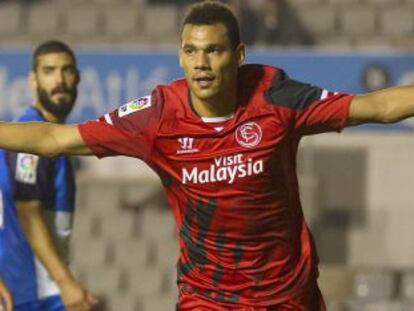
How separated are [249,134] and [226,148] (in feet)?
0.30

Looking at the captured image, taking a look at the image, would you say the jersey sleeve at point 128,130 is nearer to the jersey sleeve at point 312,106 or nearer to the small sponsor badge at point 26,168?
the jersey sleeve at point 312,106

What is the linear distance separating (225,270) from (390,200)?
7.01m

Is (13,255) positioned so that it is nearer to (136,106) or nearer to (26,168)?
(26,168)

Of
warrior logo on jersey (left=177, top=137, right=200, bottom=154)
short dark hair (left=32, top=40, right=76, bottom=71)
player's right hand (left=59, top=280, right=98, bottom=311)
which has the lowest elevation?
player's right hand (left=59, top=280, right=98, bottom=311)

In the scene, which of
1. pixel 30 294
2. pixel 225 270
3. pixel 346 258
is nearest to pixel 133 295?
pixel 346 258

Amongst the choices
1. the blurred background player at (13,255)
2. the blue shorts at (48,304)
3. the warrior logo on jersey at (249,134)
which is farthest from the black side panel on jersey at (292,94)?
the blue shorts at (48,304)

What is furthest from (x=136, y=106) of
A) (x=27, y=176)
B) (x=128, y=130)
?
(x=27, y=176)

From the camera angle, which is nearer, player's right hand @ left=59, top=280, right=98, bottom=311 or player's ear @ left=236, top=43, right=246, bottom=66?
player's ear @ left=236, top=43, right=246, bottom=66

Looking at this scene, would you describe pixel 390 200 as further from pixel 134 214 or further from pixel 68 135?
pixel 68 135

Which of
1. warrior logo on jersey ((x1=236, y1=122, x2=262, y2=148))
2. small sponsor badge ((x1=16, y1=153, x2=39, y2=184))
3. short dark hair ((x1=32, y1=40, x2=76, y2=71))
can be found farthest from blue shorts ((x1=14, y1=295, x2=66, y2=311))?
warrior logo on jersey ((x1=236, y1=122, x2=262, y2=148))

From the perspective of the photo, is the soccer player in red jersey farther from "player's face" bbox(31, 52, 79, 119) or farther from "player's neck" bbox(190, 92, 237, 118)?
"player's face" bbox(31, 52, 79, 119)

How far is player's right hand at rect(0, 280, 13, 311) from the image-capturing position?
5965 mm

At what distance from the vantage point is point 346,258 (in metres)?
11.8

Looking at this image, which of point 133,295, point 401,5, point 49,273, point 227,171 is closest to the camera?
point 227,171
